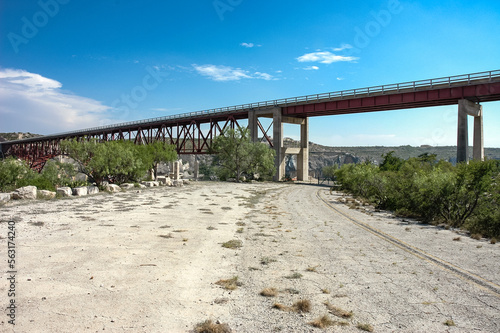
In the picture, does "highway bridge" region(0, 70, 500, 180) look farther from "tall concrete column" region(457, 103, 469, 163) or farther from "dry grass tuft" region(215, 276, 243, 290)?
"dry grass tuft" region(215, 276, 243, 290)

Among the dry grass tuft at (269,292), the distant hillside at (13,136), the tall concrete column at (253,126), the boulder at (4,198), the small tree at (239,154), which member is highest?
the distant hillside at (13,136)

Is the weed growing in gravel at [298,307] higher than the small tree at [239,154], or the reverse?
the small tree at [239,154]

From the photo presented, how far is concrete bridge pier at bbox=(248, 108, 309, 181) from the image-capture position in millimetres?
62562

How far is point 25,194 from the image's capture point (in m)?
19.5

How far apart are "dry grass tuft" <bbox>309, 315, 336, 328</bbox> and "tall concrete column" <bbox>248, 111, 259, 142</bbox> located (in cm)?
6146

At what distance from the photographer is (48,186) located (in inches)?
Result: 915

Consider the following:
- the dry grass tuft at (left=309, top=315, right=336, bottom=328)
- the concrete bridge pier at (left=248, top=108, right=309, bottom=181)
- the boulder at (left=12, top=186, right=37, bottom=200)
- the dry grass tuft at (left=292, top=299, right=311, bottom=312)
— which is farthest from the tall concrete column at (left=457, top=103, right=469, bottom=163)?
the boulder at (left=12, top=186, right=37, bottom=200)

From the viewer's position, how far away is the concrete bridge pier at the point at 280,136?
2463 inches

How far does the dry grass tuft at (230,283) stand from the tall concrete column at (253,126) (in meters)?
59.7

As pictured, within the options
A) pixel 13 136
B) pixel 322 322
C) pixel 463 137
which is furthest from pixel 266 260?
pixel 13 136

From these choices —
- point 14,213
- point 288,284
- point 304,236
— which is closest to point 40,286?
point 288,284

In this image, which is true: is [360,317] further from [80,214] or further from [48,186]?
[48,186]

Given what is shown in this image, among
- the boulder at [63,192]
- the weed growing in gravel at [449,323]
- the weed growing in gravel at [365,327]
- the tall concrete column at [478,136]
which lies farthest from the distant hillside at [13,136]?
the weed growing in gravel at [449,323]

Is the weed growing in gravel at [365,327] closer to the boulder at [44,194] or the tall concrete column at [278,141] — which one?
the boulder at [44,194]
